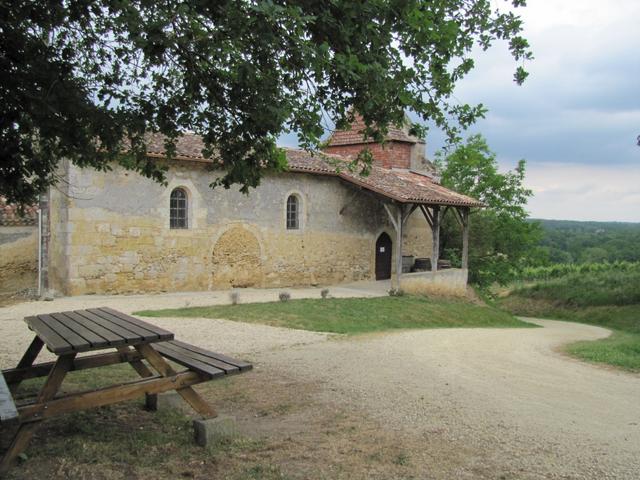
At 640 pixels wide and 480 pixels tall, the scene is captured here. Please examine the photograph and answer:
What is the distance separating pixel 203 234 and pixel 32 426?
12777 mm

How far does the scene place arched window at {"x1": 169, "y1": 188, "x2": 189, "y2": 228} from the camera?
15.9 meters

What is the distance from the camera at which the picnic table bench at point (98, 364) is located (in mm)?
3645

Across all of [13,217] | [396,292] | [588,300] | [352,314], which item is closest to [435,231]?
[396,292]

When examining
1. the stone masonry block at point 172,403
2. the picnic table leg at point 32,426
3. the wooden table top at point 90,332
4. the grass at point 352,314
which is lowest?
the grass at point 352,314

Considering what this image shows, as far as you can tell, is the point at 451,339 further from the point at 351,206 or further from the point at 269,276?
the point at 351,206

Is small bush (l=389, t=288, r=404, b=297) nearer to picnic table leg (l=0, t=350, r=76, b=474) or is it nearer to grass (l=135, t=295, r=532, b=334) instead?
grass (l=135, t=295, r=532, b=334)

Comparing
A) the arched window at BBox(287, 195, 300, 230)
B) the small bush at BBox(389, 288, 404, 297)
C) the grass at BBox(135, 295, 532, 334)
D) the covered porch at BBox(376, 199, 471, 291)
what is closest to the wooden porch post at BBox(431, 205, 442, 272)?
the covered porch at BBox(376, 199, 471, 291)

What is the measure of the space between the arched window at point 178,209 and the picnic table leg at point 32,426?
40.0 ft

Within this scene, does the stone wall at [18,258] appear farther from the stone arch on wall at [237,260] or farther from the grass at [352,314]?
the grass at [352,314]

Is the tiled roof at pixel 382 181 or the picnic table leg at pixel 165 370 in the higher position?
the tiled roof at pixel 382 181

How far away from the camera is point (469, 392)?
20.3 feet

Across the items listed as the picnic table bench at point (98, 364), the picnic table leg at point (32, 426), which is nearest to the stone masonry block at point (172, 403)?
the picnic table bench at point (98, 364)

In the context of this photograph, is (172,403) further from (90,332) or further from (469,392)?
(469,392)

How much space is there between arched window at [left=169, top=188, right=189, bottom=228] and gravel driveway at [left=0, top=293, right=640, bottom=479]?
5.32 m
